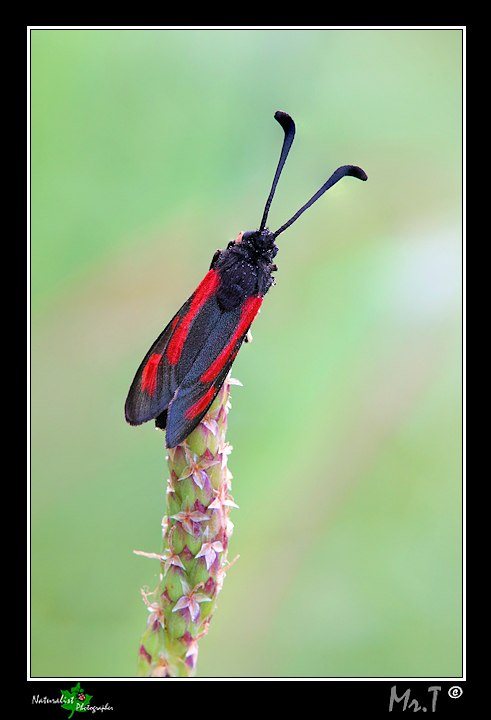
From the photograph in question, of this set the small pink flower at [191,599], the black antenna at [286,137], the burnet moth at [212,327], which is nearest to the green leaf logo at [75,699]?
the small pink flower at [191,599]

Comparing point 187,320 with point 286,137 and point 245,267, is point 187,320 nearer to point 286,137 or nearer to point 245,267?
point 245,267

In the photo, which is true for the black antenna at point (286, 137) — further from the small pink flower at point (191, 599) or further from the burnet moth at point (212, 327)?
the small pink flower at point (191, 599)

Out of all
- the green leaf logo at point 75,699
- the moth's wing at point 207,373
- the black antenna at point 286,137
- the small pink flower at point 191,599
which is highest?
the black antenna at point 286,137

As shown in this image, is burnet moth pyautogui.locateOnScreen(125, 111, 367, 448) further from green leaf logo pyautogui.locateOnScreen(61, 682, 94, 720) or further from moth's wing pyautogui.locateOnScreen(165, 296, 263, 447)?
green leaf logo pyautogui.locateOnScreen(61, 682, 94, 720)

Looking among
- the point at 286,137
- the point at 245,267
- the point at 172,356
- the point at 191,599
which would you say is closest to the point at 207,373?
the point at 172,356

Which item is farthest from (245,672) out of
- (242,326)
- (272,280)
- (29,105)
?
(29,105)

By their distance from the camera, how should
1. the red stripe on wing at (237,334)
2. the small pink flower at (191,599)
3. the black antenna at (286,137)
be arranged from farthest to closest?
1. the black antenna at (286,137)
2. the red stripe on wing at (237,334)
3. the small pink flower at (191,599)
